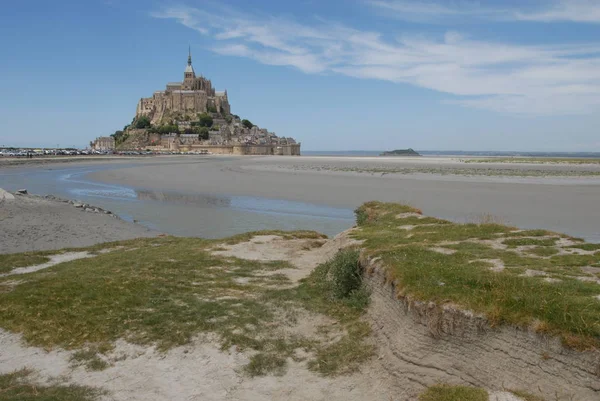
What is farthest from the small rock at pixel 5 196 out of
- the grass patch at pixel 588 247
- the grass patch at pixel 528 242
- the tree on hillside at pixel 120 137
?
the tree on hillside at pixel 120 137

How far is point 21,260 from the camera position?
575 inches

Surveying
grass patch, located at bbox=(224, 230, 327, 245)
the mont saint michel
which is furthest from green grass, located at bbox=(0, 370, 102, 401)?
the mont saint michel

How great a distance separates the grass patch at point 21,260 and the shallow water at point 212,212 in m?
7.43

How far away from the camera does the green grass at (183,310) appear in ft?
28.0

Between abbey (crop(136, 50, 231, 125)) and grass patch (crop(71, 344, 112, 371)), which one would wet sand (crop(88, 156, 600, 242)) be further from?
abbey (crop(136, 50, 231, 125))

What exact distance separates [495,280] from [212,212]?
2229 cm

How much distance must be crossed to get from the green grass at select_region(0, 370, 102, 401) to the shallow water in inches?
557

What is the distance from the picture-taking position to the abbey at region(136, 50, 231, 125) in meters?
184

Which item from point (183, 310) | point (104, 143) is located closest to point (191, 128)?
point (104, 143)

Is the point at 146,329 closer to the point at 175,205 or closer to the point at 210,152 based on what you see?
the point at 175,205

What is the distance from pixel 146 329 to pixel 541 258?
25.2ft

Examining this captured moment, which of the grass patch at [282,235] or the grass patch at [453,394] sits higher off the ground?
the grass patch at [282,235]

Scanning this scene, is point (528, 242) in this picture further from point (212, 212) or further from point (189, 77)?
point (189, 77)

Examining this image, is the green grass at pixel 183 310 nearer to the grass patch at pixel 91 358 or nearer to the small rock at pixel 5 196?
A: the grass patch at pixel 91 358
